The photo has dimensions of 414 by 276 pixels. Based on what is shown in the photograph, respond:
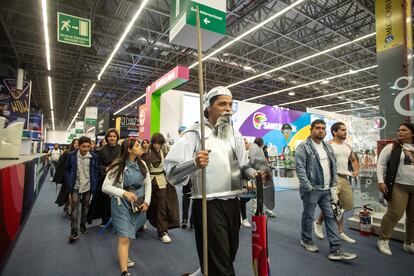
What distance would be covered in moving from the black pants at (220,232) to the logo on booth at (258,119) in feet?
33.7

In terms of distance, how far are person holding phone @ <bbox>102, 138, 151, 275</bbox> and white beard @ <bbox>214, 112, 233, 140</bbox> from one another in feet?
3.66

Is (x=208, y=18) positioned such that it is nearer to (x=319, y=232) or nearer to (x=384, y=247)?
(x=319, y=232)

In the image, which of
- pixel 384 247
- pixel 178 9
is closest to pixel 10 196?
pixel 178 9

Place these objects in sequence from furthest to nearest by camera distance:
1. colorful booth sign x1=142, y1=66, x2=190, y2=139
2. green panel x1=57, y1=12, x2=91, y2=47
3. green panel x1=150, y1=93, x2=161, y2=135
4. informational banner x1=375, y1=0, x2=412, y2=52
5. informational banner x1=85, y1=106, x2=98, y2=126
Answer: informational banner x1=85, y1=106, x2=98, y2=126, green panel x1=150, y1=93, x2=161, y2=135, colorful booth sign x1=142, y1=66, x2=190, y2=139, green panel x1=57, y1=12, x2=91, y2=47, informational banner x1=375, y1=0, x2=412, y2=52

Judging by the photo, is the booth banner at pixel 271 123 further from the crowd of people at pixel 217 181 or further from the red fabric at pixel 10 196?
the red fabric at pixel 10 196

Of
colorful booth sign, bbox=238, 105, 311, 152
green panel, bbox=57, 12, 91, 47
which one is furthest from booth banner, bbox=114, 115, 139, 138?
green panel, bbox=57, 12, 91, 47

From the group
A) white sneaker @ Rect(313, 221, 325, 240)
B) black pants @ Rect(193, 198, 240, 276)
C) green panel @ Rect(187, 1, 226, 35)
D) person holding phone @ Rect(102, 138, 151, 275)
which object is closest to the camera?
black pants @ Rect(193, 198, 240, 276)

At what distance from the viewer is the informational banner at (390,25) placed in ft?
13.6

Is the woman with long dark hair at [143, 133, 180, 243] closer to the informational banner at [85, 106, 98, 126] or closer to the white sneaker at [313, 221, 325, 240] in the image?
the white sneaker at [313, 221, 325, 240]

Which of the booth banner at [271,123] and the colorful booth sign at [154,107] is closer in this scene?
the colorful booth sign at [154,107]

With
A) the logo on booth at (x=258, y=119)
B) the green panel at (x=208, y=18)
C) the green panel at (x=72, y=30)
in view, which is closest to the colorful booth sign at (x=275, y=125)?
the logo on booth at (x=258, y=119)

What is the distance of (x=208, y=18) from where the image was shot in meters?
4.05

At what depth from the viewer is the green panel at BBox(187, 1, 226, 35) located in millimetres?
3969

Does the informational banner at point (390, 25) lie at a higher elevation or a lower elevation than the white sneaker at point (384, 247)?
higher
